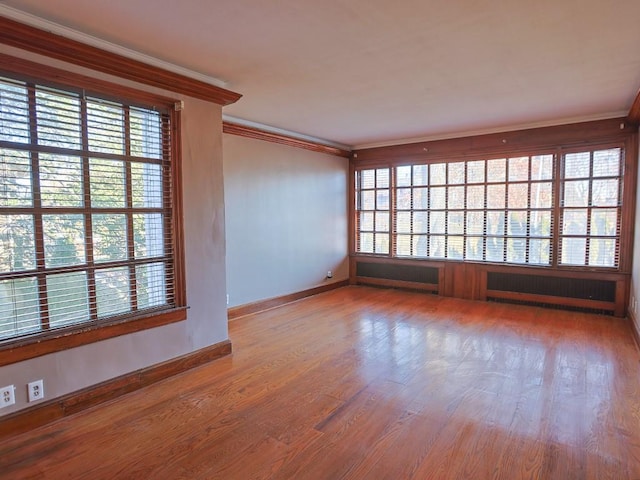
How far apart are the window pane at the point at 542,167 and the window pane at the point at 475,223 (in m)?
0.85

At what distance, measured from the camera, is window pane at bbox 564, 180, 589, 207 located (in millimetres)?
4754

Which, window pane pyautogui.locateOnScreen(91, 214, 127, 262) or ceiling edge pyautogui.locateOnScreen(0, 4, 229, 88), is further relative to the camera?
window pane pyautogui.locateOnScreen(91, 214, 127, 262)

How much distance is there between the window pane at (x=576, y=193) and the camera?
4754mm

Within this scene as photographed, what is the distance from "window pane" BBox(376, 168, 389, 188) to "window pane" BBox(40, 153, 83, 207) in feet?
15.3

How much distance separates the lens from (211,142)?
324 cm

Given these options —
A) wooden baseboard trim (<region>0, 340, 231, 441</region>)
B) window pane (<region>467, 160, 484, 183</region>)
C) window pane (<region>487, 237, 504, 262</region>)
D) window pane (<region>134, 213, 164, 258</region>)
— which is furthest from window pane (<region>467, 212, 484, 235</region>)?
window pane (<region>134, 213, 164, 258</region>)

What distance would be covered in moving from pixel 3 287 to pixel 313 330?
9.01ft

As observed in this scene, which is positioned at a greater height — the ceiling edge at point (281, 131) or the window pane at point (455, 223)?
the ceiling edge at point (281, 131)

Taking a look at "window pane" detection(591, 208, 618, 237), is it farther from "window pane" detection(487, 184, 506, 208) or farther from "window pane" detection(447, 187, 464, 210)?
"window pane" detection(447, 187, 464, 210)

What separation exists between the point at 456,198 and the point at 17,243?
17.1 ft

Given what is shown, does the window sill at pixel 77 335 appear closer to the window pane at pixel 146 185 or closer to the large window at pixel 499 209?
the window pane at pixel 146 185

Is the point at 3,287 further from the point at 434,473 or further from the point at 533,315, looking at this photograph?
the point at 533,315

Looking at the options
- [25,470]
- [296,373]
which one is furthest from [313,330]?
[25,470]

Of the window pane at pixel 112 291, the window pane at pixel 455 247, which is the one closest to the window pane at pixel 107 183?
the window pane at pixel 112 291
